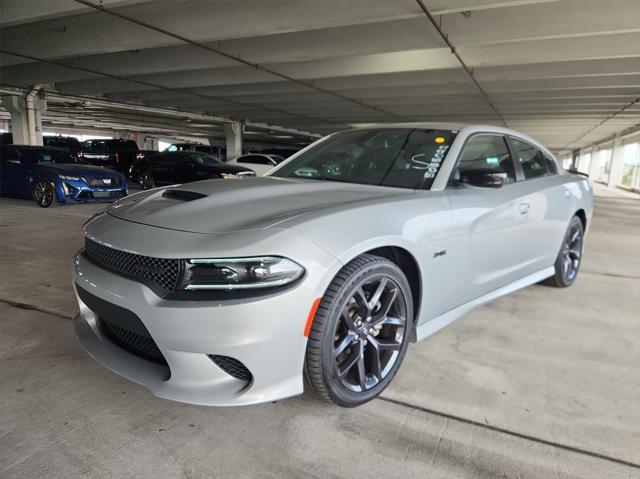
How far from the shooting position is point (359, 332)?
6.88 ft

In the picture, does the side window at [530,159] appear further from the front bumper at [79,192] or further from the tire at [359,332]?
the front bumper at [79,192]

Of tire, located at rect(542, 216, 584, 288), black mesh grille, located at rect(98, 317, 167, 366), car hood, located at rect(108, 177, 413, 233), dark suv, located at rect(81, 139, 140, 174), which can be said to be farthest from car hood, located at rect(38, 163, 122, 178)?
tire, located at rect(542, 216, 584, 288)

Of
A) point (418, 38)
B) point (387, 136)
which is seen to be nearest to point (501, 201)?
point (387, 136)

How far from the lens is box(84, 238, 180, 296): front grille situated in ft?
5.79

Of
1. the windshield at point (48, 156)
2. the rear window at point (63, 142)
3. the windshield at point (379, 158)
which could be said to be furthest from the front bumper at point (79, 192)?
the rear window at point (63, 142)

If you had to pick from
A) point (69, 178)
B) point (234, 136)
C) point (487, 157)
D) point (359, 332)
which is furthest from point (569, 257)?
point (234, 136)

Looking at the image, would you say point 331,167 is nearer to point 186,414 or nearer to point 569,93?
point 186,414

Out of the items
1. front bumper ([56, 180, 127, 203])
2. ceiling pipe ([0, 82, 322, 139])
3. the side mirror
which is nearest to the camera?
the side mirror

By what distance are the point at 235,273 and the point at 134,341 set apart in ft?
2.08

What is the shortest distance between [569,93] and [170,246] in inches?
592

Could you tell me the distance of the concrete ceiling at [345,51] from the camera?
7.55 metres

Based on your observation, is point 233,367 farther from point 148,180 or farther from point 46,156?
point 148,180

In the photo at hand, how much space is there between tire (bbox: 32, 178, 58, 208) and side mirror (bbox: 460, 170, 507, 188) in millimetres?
8801

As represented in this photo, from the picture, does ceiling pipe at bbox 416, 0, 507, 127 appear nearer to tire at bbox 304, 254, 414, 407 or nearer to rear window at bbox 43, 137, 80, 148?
tire at bbox 304, 254, 414, 407
